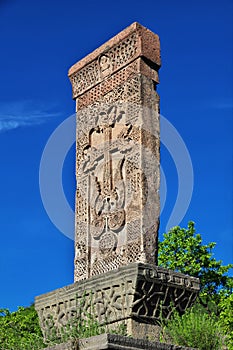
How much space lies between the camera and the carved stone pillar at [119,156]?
6.25 m

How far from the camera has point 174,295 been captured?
5.79 meters

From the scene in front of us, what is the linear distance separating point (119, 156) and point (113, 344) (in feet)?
8.99

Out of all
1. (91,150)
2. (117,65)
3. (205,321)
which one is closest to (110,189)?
(91,150)

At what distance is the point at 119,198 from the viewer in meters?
6.48

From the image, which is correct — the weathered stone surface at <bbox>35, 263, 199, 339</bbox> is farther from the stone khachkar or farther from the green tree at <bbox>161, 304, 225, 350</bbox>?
the green tree at <bbox>161, 304, 225, 350</bbox>

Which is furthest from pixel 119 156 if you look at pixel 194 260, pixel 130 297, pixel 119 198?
pixel 194 260

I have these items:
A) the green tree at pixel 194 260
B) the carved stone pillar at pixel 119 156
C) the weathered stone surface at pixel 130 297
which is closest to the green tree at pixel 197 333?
the weathered stone surface at pixel 130 297

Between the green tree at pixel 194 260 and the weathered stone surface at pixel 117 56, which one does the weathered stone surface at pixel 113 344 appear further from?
the green tree at pixel 194 260

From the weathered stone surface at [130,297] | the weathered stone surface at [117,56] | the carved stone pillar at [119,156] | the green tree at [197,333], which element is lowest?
the green tree at [197,333]

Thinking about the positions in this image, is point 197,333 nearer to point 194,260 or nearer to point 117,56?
point 117,56

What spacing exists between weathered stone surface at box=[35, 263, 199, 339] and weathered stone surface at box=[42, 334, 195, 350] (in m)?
0.77

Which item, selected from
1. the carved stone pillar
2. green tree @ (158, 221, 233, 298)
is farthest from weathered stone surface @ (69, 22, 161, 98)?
green tree @ (158, 221, 233, 298)

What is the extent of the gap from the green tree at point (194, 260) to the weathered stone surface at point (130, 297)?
13328mm

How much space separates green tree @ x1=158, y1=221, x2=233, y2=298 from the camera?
19234 mm
